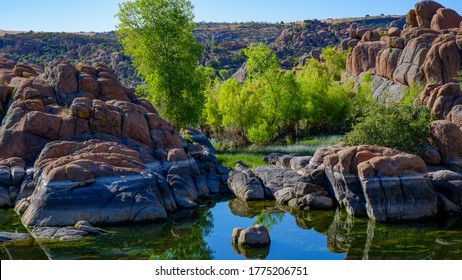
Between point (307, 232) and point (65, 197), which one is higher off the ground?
point (65, 197)

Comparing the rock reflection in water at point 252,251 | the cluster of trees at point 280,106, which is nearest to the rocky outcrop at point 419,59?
the cluster of trees at point 280,106

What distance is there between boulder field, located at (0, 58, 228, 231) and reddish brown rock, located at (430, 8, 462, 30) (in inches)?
1654

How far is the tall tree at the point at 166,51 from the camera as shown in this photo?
45469 millimetres

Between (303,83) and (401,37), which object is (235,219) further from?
(401,37)

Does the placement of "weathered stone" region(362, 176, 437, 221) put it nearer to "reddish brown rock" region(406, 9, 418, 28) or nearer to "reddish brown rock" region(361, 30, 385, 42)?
"reddish brown rock" region(361, 30, 385, 42)

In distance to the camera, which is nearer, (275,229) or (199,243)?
(199,243)

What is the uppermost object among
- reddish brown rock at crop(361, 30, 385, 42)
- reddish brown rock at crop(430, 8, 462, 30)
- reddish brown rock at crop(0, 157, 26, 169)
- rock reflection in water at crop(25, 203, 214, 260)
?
reddish brown rock at crop(430, 8, 462, 30)

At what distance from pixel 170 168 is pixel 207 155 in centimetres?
816

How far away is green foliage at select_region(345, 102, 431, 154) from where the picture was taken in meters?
32.0

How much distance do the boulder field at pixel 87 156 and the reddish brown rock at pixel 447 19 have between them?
42.0 metres

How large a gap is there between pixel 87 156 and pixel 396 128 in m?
19.0

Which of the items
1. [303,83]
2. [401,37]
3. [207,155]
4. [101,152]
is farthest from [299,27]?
[101,152]

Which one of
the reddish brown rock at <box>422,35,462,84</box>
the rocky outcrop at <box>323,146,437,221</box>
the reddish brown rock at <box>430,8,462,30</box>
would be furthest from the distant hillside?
the rocky outcrop at <box>323,146,437,221</box>

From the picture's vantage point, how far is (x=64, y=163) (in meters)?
27.6
